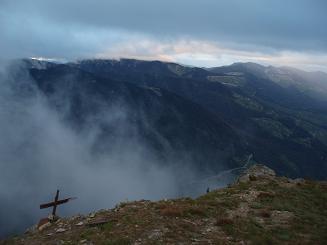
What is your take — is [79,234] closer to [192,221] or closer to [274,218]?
[192,221]

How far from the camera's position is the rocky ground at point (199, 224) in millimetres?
28969

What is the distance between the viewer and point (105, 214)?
33781 mm

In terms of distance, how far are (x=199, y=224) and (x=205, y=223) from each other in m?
0.71

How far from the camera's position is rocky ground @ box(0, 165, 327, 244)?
2897cm


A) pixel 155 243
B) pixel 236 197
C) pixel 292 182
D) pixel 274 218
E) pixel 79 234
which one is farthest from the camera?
pixel 292 182

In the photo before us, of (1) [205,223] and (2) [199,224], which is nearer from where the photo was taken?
(2) [199,224]

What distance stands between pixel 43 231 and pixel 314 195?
28793 millimetres

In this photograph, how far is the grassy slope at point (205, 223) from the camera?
28969mm

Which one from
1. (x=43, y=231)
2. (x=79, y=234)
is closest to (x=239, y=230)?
(x=79, y=234)

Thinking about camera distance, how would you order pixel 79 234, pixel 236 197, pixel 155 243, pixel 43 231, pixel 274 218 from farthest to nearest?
1. pixel 236 197
2. pixel 274 218
3. pixel 43 231
4. pixel 79 234
5. pixel 155 243

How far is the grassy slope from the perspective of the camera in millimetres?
28969

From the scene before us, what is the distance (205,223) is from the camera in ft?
107

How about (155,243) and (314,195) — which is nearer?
(155,243)

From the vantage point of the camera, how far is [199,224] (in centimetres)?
3222
